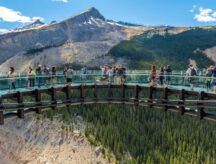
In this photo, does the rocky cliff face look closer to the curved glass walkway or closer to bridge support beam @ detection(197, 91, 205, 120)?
the curved glass walkway

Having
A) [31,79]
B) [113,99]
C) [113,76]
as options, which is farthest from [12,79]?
[113,76]

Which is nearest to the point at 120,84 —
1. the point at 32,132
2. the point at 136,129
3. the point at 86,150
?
the point at 86,150

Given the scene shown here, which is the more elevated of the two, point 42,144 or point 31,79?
point 31,79

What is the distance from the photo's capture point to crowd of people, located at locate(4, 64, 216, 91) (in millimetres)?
36759

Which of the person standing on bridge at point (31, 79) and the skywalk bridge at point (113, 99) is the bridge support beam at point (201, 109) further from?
the person standing on bridge at point (31, 79)

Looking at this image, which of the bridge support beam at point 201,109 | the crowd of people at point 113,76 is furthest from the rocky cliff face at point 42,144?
the bridge support beam at point 201,109

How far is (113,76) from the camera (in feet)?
148

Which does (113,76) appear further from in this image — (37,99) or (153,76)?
(37,99)

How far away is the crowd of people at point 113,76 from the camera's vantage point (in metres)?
36.8

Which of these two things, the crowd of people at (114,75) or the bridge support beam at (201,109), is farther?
the crowd of people at (114,75)

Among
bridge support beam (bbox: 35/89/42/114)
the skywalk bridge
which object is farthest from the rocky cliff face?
bridge support beam (bbox: 35/89/42/114)

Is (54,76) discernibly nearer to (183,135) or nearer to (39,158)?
(39,158)

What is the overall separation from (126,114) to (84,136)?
35440 mm

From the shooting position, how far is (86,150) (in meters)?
147
